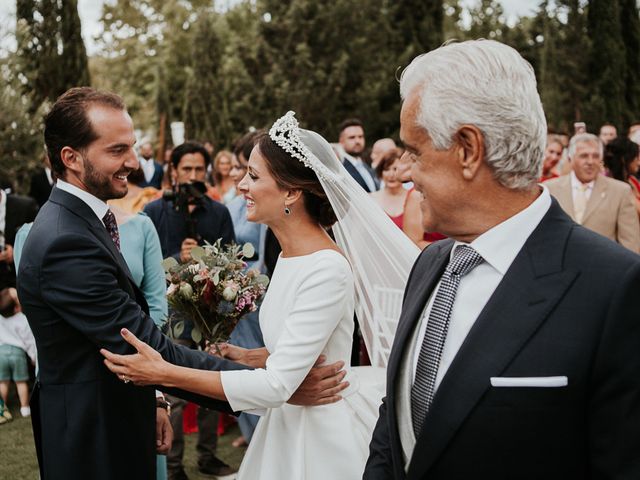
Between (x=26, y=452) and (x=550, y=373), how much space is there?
19.4 ft

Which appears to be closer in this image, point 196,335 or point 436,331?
point 436,331

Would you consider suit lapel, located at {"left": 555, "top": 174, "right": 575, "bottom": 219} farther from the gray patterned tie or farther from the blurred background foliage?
the blurred background foliage

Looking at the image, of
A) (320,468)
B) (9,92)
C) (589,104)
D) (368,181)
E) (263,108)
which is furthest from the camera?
(263,108)

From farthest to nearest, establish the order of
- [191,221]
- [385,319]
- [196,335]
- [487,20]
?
[487,20], [191,221], [385,319], [196,335]

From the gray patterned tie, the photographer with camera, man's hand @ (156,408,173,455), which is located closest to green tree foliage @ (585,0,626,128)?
the photographer with camera

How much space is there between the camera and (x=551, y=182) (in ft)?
27.5

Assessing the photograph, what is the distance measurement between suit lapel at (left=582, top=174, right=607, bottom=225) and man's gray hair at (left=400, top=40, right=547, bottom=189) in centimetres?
633

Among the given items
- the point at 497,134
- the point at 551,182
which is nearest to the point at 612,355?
the point at 497,134

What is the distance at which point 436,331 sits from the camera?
199cm

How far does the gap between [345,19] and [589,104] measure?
9.92 meters

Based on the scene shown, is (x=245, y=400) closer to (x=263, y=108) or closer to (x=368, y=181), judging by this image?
(x=368, y=181)

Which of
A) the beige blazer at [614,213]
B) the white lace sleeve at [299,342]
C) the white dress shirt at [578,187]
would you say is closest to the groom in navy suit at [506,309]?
the white lace sleeve at [299,342]

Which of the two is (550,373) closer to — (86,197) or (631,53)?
(86,197)

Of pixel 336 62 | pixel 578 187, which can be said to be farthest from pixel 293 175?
pixel 336 62
